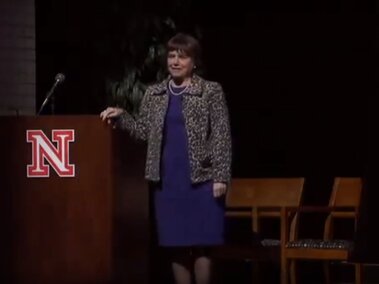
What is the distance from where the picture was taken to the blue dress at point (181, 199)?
24.7 feet

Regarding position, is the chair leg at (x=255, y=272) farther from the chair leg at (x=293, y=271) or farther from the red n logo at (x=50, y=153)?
the red n logo at (x=50, y=153)

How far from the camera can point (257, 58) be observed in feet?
36.6

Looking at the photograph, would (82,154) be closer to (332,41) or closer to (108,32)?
(108,32)

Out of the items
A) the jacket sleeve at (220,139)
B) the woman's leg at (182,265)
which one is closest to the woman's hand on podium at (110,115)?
the jacket sleeve at (220,139)

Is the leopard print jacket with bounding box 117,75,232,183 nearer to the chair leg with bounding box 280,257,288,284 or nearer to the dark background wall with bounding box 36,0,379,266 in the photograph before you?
the chair leg with bounding box 280,257,288,284

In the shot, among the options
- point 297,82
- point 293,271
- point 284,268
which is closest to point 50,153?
point 284,268

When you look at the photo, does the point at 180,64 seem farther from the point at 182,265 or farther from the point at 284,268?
the point at 284,268

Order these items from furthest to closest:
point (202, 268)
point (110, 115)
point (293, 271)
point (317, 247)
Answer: point (293, 271)
point (317, 247)
point (202, 268)
point (110, 115)

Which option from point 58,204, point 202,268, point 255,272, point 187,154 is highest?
point 187,154

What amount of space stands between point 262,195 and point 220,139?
7.43ft

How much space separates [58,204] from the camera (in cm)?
720

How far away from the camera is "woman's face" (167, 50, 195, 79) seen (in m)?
7.52

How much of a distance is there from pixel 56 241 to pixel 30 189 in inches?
12.4

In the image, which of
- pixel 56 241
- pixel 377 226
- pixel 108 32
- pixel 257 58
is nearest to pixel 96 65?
pixel 108 32
